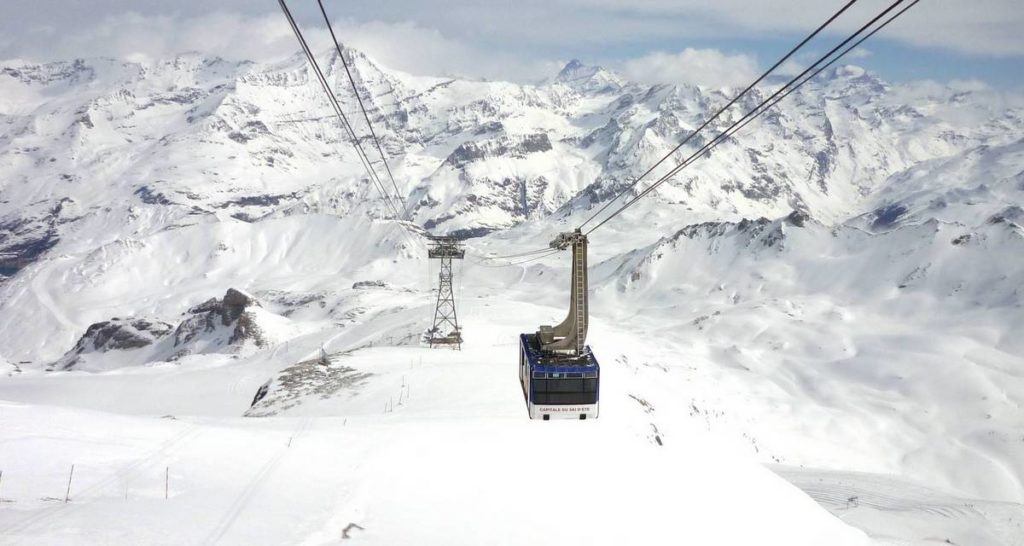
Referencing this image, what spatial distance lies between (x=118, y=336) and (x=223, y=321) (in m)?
28.1

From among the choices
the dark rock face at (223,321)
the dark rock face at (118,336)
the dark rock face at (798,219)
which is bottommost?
the dark rock face at (118,336)

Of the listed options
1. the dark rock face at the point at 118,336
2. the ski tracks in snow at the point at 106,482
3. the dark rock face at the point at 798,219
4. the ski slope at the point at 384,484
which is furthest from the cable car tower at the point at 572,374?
the dark rock face at the point at 798,219

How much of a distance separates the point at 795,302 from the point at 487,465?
137225 mm

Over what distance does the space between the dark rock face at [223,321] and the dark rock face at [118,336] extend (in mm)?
8224

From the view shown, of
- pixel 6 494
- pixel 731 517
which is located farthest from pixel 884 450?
pixel 6 494

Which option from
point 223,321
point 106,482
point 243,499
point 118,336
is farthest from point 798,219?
point 106,482

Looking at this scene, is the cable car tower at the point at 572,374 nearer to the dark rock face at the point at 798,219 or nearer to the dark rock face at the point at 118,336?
the dark rock face at the point at 118,336

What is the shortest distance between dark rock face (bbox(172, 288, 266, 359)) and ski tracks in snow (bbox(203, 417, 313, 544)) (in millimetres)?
102488

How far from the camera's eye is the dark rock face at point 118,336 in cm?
13750

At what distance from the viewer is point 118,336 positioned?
5458 inches

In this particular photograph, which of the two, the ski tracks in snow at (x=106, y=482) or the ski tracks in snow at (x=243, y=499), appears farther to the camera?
the ski tracks in snow at (x=243, y=499)

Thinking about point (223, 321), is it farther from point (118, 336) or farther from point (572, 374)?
point (572, 374)

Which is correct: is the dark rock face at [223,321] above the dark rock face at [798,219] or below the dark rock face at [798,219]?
below

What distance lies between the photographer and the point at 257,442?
26516 mm
